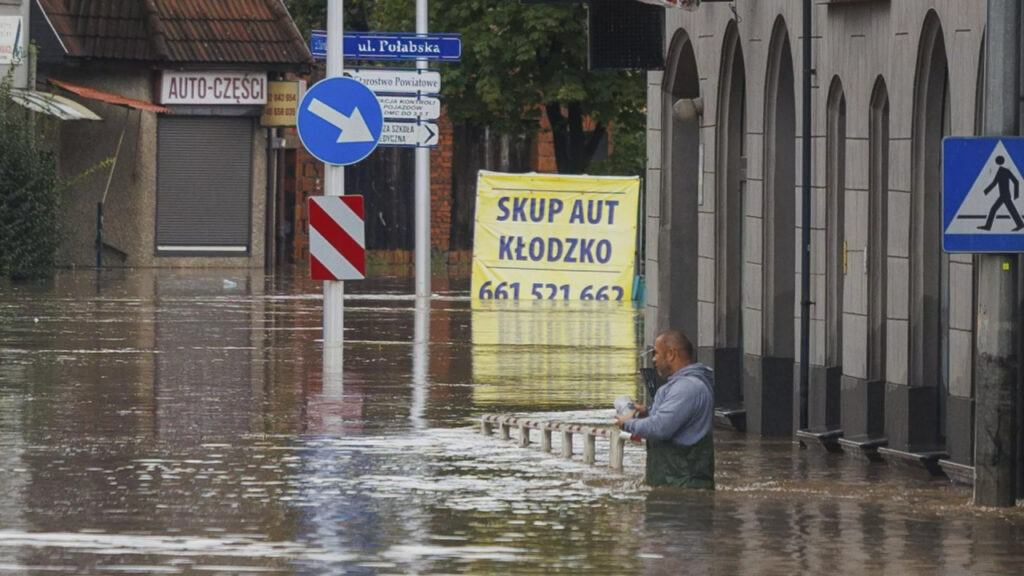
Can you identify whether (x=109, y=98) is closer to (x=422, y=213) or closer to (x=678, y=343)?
(x=422, y=213)

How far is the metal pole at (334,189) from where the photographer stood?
22078 millimetres

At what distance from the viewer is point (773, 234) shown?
18641 millimetres

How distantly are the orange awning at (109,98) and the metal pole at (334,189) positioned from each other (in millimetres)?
22852

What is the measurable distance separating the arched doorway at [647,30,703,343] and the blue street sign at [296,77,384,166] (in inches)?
95.5

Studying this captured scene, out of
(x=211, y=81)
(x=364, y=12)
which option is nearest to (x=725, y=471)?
(x=211, y=81)

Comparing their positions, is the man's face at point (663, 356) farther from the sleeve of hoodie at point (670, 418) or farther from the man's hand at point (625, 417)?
the man's hand at point (625, 417)

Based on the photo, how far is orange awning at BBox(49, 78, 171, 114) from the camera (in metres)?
45.3

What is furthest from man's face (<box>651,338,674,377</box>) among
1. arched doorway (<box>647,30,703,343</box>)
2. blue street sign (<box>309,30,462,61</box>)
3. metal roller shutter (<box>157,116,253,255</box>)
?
metal roller shutter (<box>157,116,253,255</box>)

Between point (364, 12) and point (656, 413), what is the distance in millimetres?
46630

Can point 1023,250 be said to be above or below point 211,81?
below

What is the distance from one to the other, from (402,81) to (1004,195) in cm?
2424

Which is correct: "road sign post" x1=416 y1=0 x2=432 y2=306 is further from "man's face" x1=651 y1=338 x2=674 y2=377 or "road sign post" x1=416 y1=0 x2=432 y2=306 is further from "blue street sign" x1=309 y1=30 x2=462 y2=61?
"man's face" x1=651 y1=338 x2=674 y2=377

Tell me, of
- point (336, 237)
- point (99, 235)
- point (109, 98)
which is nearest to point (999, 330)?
point (336, 237)

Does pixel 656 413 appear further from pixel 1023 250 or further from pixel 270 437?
pixel 270 437
